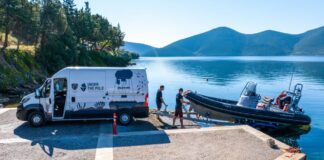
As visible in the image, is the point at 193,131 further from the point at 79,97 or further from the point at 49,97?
the point at 49,97

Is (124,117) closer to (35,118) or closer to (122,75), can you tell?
(122,75)

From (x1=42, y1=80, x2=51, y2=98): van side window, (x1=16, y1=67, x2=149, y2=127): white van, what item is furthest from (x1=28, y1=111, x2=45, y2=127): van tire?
(x1=42, y1=80, x2=51, y2=98): van side window

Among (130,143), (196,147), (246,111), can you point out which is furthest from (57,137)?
(246,111)

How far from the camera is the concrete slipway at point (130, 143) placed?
11242 mm

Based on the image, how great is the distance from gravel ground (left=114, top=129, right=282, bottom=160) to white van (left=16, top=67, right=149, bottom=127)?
103 inches

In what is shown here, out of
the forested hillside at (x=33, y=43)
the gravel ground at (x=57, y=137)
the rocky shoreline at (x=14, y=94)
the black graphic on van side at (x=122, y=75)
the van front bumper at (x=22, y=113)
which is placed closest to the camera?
the gravel ground at (x=57, y=137)

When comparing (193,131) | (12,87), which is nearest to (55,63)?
(12,87)

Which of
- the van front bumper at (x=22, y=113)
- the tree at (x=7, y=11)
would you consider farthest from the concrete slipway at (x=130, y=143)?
the tree at (x=7, y=11)

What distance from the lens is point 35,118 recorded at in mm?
15344

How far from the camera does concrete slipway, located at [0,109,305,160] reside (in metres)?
11.2

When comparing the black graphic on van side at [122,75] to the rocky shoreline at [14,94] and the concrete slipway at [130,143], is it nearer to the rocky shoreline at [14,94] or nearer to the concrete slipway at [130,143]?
the concrete slipway at [130,143]

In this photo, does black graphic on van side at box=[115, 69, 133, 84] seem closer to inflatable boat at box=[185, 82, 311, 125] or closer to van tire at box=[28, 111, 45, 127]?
van tire at box=[28, 111, 45, 127]

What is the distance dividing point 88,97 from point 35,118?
2.74m

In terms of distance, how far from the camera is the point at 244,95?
72.3ft
